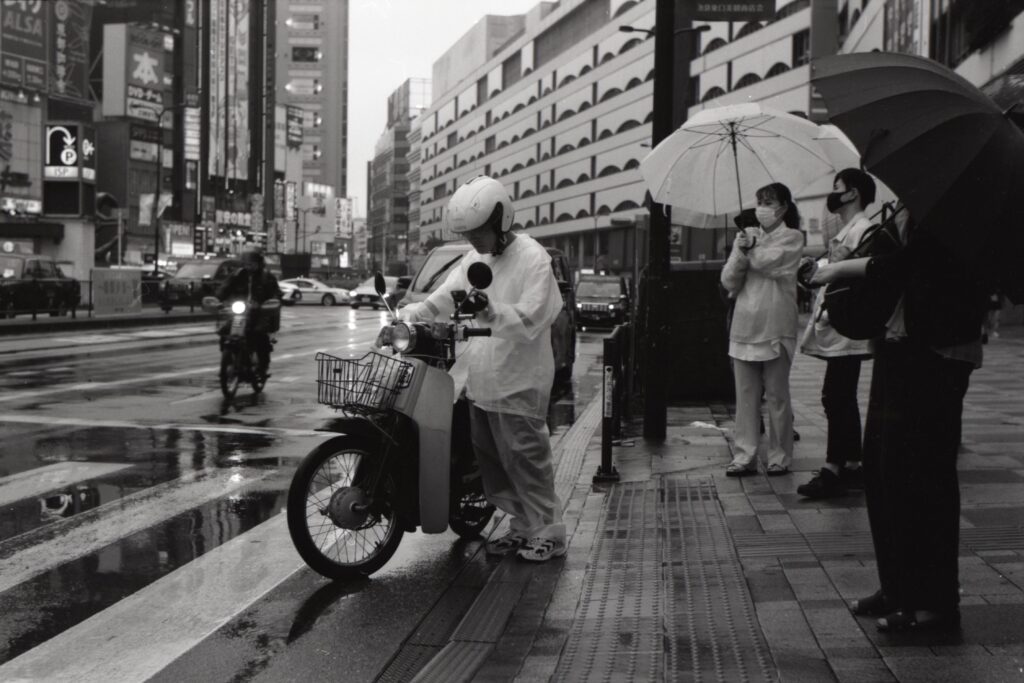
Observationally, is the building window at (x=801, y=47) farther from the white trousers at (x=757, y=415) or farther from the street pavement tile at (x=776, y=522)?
the street pavement tile at (x=776, y=522)

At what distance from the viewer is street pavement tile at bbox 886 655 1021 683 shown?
346 cm

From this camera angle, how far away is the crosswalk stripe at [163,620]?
3.85 metres

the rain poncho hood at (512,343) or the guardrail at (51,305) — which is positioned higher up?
the rain poncho hood at (512,343)

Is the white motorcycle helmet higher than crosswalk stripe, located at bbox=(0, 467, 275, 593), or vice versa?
the white motorcycle helmet

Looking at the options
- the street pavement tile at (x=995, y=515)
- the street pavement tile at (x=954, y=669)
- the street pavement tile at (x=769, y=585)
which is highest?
the street pavement tile at (x=995, y=515)

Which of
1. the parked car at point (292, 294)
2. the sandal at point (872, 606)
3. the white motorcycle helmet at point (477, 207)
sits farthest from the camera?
the parked car at point (292, 294)

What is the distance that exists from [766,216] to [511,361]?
2545 mm

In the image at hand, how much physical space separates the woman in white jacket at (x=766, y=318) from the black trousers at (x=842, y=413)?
307mm

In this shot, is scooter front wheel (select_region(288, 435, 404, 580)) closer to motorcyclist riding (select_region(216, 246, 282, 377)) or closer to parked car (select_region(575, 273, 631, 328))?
motorcyclist riding (select_region(216, 246, 282, 377))

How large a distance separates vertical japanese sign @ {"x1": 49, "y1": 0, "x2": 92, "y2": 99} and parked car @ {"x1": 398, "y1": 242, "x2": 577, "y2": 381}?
46649mm

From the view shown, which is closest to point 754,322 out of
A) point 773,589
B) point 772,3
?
point 773,589

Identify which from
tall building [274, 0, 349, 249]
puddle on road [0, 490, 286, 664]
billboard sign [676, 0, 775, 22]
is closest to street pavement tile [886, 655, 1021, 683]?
puddle on road [0, 490, 286, 664]

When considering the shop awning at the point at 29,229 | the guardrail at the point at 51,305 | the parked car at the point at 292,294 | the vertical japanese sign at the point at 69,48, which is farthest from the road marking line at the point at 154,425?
the vertical japanese sign at the point at 69,48

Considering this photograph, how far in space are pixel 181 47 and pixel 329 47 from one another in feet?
335
